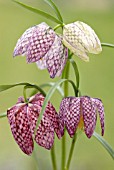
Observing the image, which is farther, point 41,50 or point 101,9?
point 101,9

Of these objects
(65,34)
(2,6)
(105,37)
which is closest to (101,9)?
(105,37)

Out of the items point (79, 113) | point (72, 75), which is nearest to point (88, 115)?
point (79, 113)

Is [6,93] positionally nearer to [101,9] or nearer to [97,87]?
[97,87]

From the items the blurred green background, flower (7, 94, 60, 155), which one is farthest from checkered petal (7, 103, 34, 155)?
the blurred green background

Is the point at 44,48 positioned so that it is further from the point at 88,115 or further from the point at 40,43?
the point at 88,115

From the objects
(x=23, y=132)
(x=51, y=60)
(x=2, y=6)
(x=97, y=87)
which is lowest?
(x=97, y=87)

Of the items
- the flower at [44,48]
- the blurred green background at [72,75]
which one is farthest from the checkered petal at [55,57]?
the blurred green background at [72,75]

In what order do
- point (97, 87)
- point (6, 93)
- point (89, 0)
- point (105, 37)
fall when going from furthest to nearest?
point (89, 0), point (105, 37), point (97, 87), point (6, 93)

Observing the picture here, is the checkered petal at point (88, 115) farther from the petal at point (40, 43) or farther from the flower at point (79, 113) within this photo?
the petal at point (40, 43)
